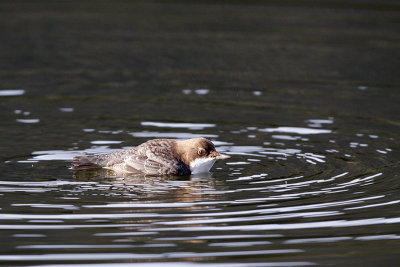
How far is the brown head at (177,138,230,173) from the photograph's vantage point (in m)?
11.7

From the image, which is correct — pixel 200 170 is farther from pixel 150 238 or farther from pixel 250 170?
pixel 150 238

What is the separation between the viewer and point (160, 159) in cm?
1183

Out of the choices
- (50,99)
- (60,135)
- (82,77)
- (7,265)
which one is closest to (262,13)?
(82,77)

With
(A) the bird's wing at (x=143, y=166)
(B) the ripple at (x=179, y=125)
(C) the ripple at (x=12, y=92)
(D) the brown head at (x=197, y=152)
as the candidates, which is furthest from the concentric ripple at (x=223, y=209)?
(C) the ripple at (x=12, y=92)

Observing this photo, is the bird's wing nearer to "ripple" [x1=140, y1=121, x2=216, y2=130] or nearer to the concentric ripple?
the concentric ripple

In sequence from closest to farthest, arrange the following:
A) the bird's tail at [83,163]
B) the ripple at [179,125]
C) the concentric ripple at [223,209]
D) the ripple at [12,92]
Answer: the concentric ripple at [223,209] < the bird's tail at [83,163] < the ripple at [179,125] < the ripple at [12,92]

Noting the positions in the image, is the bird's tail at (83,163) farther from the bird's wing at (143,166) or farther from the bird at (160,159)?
the bird's wing at (143,166)

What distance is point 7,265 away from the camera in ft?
25.9

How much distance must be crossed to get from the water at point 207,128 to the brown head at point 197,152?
0.28 meters

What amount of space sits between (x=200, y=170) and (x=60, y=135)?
9.95ft

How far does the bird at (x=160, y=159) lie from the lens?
11.8 meters

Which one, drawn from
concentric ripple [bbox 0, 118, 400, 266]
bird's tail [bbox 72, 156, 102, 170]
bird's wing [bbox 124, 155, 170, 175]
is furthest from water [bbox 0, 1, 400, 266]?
bird's wing [bbox 124, 155, 170, 175]

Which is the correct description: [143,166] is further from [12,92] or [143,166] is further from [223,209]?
[12,92]

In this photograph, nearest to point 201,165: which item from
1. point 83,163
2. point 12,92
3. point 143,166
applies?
point 143,166
